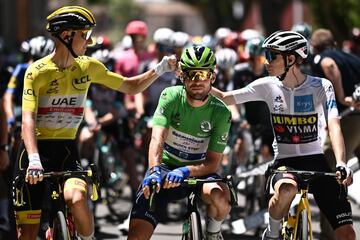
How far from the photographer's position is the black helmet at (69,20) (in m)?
7.71

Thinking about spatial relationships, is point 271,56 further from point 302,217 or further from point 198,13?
point 198,13

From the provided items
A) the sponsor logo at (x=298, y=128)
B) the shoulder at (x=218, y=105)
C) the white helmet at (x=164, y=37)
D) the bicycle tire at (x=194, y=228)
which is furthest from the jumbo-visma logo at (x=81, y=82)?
the white helmet at (x=164, y=37)

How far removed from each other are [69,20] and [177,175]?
1440 millimetres

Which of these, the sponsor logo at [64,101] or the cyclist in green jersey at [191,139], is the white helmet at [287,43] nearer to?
the cyclist in green jersey at [191,139]

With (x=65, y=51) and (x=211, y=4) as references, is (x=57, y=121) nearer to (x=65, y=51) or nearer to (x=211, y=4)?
(x=65, y=51)

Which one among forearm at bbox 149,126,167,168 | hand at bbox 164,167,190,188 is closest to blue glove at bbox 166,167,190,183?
hand at bbox 164,167,190,188

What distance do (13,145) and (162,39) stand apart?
2168mm

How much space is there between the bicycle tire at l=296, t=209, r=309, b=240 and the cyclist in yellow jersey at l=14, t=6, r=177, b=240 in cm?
157

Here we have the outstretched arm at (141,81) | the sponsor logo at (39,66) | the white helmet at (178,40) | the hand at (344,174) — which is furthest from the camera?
the white helmet at (178,40)

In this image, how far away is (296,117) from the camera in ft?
26.6

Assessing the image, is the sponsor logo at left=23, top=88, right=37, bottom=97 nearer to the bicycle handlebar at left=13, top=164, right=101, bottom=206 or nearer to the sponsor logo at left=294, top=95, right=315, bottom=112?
the bicycle handlebar at left=13, top=164, right=101, bottom=206

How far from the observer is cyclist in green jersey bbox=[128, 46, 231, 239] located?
7.64 meters

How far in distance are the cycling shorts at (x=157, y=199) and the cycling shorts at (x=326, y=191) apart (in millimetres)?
728

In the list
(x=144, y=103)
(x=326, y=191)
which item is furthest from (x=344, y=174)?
(x=144, y=103)
